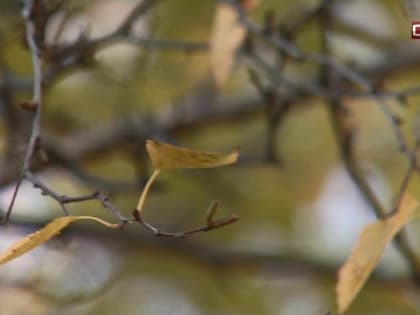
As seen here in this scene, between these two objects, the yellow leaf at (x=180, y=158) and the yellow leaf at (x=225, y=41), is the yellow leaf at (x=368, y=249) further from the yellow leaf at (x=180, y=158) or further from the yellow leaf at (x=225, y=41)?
the yellow leaf at (x=225, y=41)

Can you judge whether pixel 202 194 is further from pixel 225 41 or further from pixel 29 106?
pixel 29 106

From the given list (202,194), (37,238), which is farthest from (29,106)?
(202,194)

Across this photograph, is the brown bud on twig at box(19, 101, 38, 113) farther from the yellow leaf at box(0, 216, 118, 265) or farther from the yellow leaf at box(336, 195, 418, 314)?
the yellow leaf at box(336, 195, 418, 314)

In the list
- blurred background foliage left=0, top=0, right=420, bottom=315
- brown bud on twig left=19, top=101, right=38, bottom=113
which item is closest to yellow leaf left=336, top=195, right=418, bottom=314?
brown bud on twig left=19, top=101, right=38, bottom=113

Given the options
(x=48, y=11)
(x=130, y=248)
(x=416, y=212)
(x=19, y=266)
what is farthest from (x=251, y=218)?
(x=416, y=212)

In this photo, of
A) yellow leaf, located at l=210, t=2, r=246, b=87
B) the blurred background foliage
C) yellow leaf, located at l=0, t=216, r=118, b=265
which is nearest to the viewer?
yellow leaf, located at l=0, t=216, r=118, b=265

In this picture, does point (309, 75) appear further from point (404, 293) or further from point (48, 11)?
point (48, 11)
